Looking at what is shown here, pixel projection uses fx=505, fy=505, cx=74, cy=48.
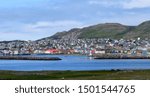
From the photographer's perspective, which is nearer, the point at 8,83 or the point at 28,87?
the point at 28,87

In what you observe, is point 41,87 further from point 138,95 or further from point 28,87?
point 138,95

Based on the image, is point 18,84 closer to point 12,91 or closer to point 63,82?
point 12,91

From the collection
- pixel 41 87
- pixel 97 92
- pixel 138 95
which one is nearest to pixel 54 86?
pixel 41 87

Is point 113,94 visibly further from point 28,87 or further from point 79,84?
point 28,87

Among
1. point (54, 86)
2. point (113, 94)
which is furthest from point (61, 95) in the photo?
point (113, 94)

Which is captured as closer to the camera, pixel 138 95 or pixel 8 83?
pixel 138 95

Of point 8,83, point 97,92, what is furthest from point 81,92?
point 8,83
